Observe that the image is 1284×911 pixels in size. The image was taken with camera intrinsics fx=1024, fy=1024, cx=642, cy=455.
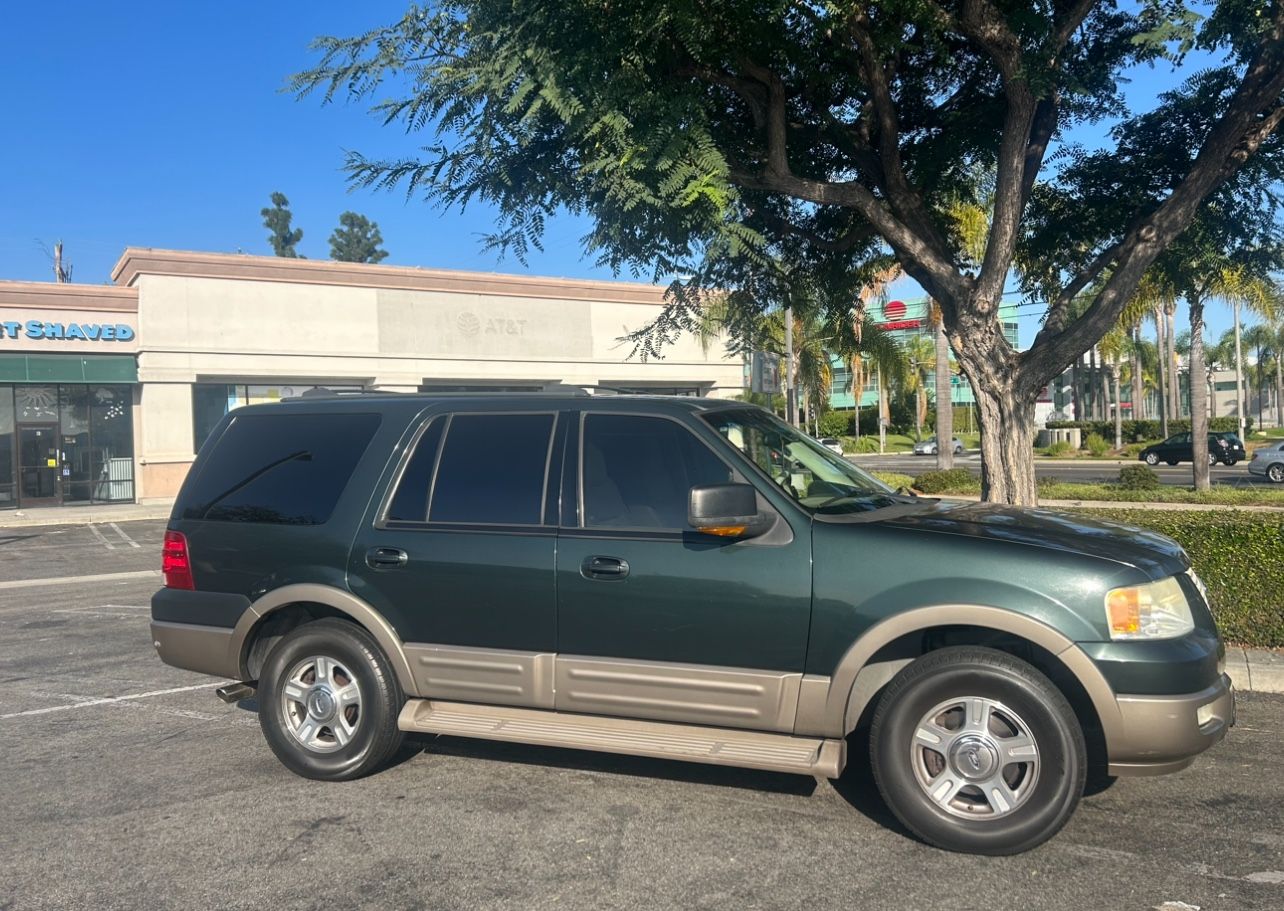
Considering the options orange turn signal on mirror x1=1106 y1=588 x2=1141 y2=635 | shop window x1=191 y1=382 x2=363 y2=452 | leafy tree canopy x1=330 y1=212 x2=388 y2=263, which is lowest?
orange turn signal on mirror x1=1106 y1=588 x2=1141 y2=635

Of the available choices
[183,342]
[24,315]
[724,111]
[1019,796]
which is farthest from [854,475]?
[24,315]

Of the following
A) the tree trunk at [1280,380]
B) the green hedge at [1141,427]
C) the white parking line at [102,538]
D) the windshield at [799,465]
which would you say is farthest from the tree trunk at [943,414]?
the tree trunk at [1280,380]

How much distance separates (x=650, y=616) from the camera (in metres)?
4.55

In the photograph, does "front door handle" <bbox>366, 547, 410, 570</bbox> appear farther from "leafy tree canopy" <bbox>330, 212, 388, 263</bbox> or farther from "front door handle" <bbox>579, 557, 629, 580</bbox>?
"leafy tree canopy" <bbox>330, 212, 388, 263</bbox>

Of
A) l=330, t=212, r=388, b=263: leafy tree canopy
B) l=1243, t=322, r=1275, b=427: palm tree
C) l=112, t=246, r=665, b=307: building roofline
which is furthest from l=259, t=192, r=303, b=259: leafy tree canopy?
l=1243, t=322, r=1275, b=427: palm tree

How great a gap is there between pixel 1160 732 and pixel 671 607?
1994mm

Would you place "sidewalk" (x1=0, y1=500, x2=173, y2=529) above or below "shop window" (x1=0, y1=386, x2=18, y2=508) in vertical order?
below

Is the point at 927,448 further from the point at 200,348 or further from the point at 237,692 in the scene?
the point at 237,692

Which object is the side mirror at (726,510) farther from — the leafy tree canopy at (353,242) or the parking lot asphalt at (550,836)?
the leafy tree canopy at (353,242)

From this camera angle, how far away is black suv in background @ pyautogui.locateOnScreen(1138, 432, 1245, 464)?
39062mm

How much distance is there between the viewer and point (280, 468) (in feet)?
18.2

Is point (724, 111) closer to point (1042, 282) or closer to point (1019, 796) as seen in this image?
point (1042, 282)

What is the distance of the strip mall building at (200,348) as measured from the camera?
2809 cm

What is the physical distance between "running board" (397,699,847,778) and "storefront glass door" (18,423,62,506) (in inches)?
1126
